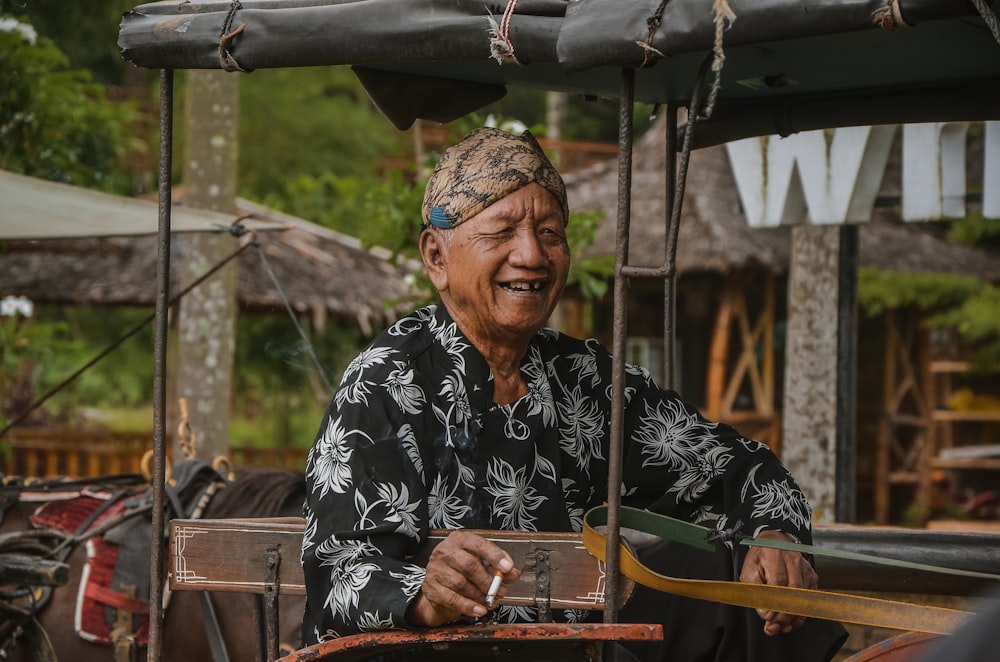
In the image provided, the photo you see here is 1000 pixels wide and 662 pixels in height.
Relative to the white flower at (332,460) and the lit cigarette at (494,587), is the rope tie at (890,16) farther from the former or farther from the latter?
the white flower at (332,460)

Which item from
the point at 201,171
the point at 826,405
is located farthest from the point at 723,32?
the point at 826,405

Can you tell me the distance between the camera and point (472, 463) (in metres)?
2.59

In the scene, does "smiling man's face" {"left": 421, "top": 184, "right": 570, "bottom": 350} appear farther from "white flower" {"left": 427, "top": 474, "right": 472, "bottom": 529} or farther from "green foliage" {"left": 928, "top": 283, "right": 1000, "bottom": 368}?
"green foliage" {"left": 928, "top": 283, "right": 1000, "bottom": 368}

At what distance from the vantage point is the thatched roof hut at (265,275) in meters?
10.6

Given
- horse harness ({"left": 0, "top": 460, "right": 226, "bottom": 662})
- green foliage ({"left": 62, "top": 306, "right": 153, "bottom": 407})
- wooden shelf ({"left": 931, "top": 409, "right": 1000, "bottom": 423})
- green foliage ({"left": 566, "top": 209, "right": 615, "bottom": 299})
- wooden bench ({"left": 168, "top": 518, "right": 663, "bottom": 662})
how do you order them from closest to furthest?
wooden bench ({"left": 168, "top": 518, "right": 663, "bottom": 662}) < horse harness ({"left": 0, "top": 460, "right": 226, "bottom": 662}) < green foliage ({"left": 566, "top": 209, "right": 615, "bottom": 299}) < wooden shelf ({"left": 931, "top": 409, "right": 1000, "bottom": 423}) < green foliage ({"left": 62, "top": 306, "right": 153, "bottom": 407})

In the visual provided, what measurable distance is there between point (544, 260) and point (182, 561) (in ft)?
3.74

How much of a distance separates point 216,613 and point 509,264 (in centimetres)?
200

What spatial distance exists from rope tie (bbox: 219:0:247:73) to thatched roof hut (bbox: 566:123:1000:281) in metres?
8.60

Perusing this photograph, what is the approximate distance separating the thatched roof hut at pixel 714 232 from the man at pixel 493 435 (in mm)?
8241

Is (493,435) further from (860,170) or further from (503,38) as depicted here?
(860,170)

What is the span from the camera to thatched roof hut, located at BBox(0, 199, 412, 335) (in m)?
10.6

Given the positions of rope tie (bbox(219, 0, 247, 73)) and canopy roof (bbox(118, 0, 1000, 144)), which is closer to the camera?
canopy roof (bbox(118, 0, 1000, 144))

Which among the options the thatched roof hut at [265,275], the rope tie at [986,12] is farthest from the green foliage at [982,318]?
the rope tie at [986,12]

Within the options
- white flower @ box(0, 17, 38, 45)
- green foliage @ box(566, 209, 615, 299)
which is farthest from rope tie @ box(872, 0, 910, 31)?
white flower @ box(0, 17, 38, 45)
